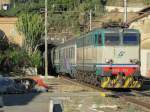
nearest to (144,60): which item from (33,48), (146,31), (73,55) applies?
(146,31)

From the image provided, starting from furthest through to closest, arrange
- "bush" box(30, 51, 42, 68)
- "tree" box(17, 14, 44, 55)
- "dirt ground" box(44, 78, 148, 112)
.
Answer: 1. "tree" box(17, 14, 44, 55)
2. "bush" box(30, 51, 42, 68)
3. "dirt ground" box(44, 78, 148, 112)

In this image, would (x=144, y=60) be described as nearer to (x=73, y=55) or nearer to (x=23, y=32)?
(x=73, y=55)

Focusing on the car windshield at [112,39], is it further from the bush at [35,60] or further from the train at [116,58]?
the bush at [35,60]

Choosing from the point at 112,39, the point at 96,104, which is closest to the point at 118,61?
the point at 112,39

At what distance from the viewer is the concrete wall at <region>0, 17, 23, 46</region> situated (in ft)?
253

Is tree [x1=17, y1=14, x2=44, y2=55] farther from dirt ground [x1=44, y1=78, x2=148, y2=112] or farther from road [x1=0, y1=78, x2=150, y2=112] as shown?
dirt ground [x1=44, y1=78, x2=148, y2=112]

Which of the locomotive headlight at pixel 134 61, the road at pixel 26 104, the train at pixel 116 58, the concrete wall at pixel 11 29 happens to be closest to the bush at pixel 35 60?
the concrete wall at pixel 11 29

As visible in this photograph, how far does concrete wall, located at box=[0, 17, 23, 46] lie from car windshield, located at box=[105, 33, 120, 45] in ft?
153

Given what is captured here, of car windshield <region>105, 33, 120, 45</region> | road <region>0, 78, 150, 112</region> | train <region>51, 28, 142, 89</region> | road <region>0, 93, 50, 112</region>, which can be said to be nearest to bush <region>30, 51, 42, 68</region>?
train <region>51, 28, 142, 89</region>

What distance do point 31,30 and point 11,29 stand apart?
1124 cm

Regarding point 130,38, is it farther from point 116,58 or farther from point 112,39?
point 116,58

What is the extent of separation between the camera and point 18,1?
153 meters

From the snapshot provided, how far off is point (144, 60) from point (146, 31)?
8711mm

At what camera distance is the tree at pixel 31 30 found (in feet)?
224
